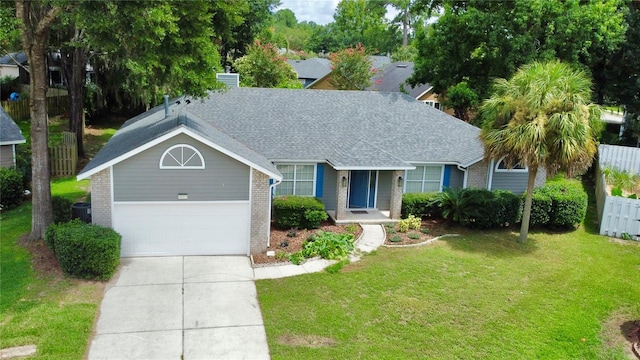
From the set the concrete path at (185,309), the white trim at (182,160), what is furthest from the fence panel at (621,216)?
the white trim at (182,160)

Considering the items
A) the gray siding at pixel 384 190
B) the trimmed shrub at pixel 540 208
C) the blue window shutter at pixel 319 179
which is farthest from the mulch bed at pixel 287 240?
the trimmed shrub at pixel 540 208

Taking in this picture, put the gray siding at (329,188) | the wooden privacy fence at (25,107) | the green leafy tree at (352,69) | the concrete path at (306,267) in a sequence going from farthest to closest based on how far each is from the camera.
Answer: the green leafy tree at (352,69)
the wooden privacy fence at (25,107)
the gray siding at (329,188)
the concrete path at (306,267)

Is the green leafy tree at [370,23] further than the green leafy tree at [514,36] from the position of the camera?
Yes

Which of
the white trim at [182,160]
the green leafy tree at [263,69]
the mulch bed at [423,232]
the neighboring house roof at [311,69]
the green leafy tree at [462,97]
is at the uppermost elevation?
the neighboring house roof at [311,69]

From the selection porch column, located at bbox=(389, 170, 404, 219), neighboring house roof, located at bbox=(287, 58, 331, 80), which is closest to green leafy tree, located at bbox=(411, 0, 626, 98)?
porch column, located at bbox=(389, 170, 404, 219)

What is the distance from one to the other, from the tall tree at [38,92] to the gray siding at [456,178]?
15.1 meters

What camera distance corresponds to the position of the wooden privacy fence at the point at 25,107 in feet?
111

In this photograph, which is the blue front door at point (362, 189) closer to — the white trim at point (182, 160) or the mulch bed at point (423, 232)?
the mulch bed at point (423, 232)

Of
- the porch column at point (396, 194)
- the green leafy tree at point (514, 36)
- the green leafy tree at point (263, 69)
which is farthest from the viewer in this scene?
the green leafy tree at point (263, 69)

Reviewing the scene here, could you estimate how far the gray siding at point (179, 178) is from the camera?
15211 millimetres

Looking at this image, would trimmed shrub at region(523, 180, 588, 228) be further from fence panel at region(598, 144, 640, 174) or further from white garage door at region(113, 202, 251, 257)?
white garage door at region(113, 202, 251, 257)

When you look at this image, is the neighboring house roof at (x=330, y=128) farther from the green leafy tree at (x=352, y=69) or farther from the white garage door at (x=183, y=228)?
the green leafy tree at (x=352, y=69)

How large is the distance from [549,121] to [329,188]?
8219 mm

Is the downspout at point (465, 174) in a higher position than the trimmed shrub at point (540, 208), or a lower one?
higher
